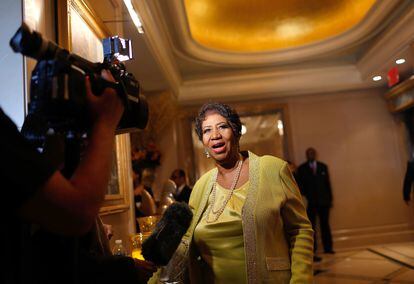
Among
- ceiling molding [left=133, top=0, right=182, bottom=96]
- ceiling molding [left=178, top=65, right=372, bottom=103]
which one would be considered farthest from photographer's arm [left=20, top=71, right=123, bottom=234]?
ceiling molding [left=178, top=65, right=372, bottom=103]

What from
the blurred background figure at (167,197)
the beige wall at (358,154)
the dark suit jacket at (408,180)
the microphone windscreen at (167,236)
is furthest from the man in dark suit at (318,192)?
the microphone windscreen at (167,236)

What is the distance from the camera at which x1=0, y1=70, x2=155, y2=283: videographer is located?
2.09ft

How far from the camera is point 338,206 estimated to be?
22.0ft

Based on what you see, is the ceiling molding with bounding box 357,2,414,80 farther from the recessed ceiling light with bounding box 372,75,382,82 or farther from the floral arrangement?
the floral arrangement

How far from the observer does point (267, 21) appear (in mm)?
5215

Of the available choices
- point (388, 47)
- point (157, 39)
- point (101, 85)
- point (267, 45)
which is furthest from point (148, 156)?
point (101, 85)

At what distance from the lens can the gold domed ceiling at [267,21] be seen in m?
4.70

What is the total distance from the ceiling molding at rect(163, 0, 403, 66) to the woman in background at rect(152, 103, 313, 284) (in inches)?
107

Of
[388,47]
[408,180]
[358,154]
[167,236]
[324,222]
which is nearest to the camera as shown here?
[167,236]

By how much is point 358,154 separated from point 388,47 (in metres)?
2.34

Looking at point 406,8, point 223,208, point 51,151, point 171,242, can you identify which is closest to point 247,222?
point 223,208

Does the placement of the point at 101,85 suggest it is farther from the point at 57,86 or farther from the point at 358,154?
the point at 358,154

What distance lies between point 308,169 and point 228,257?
5193 mm

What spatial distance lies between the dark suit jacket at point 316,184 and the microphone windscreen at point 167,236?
5.39m
